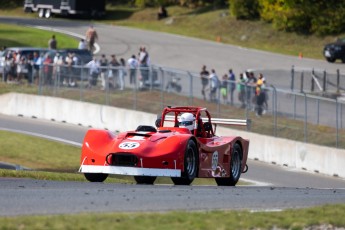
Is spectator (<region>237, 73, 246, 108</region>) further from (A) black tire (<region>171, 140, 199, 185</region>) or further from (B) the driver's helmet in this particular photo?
(A) black tire (<region>171, 140, 199, 185</region>)

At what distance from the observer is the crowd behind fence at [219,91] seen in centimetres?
2834

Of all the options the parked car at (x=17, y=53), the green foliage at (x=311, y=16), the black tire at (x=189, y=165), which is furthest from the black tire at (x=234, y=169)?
the green foliage at (x=311, y=16)

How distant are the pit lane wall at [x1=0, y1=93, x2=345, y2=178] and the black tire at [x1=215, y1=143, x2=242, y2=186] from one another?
7.12 metres

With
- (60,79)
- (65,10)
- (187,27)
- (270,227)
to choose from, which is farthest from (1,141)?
(65,10)

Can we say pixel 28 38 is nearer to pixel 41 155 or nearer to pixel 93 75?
pixel 93 75

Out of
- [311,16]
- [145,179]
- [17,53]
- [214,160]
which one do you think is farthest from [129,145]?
[311,16]

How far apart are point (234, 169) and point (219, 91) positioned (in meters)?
12.3

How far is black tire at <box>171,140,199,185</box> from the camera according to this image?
700 inches

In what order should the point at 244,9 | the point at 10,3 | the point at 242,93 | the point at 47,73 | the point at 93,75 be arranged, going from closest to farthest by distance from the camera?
the point at 242,93 → the point at 93,75 → the point at 47,73 → the point at 244,9 → the point at 10,3

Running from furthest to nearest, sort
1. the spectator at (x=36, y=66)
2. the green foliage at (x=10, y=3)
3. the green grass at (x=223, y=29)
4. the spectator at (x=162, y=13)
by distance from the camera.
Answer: the green foliage at (x=10, y=3), the spectator at (x=162, y=13), the green grass at (x=223, y=29), the spectator at (x=36, y=66)

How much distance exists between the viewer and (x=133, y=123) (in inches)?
1361

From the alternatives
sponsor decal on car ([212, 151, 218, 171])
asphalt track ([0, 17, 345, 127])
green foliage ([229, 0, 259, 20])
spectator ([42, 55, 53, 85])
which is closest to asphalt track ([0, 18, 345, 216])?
sponsor decal on car ([212, 151, 218, 171])

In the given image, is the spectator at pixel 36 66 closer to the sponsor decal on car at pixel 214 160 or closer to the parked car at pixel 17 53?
the parked car at pixel 17 53

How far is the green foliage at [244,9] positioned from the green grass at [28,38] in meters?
10.2
